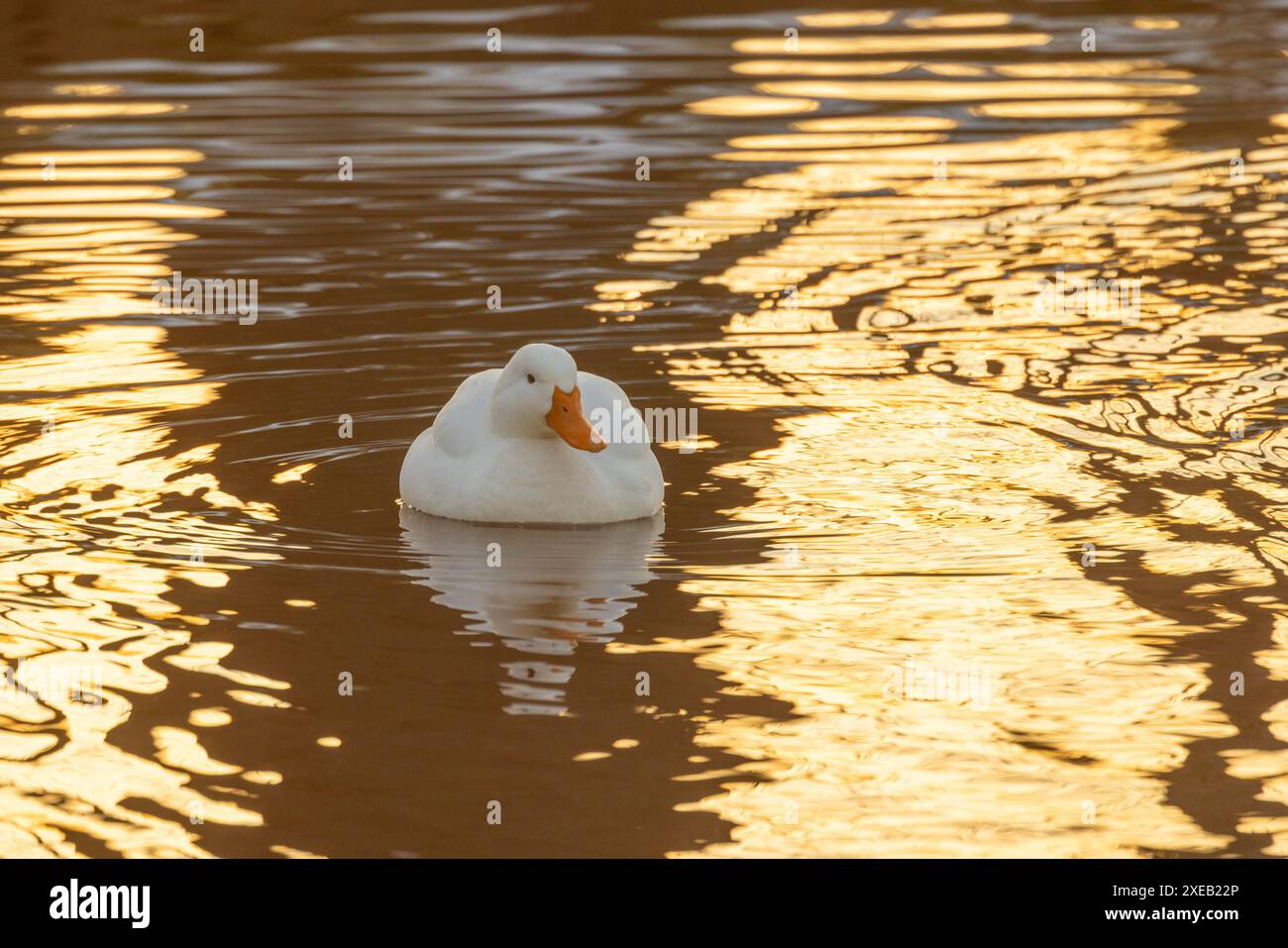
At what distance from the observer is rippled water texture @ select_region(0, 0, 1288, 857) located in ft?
19.4

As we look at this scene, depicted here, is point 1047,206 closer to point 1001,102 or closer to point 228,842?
point 1001,102

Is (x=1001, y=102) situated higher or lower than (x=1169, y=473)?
higher

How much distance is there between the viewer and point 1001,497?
8242 mm

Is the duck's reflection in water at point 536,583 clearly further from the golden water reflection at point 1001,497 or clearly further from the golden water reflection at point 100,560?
the golden water reflection at point 100,560

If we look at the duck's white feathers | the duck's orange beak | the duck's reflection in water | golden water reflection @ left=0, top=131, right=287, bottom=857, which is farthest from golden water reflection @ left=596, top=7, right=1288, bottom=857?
golden water reflection @ left=0, top=131, right=287, bottom=857

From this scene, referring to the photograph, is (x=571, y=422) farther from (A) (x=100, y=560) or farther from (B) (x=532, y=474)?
(A) (x=100, y=560)

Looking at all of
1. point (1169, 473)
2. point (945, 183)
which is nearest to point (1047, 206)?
point (945, 183)

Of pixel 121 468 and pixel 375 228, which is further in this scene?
pixel 375 228

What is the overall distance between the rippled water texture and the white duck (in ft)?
0.50

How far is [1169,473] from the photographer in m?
8.48

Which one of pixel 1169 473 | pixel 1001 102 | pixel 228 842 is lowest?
pixel 228 842

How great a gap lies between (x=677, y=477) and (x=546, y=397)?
3.32 feet

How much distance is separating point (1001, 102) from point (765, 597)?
34.2ft

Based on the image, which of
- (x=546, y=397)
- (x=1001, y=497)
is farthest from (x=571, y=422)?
(x=1001, y=497)
